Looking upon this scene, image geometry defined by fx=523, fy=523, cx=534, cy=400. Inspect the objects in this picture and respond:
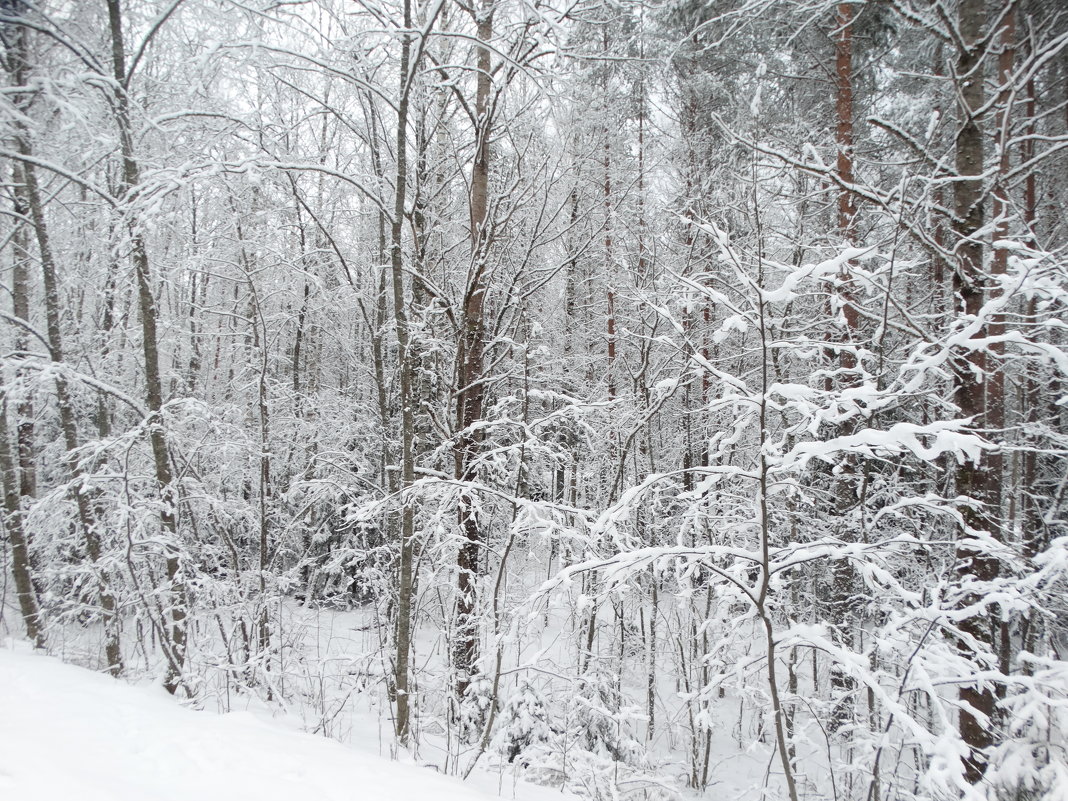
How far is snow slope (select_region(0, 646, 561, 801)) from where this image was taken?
2156mm

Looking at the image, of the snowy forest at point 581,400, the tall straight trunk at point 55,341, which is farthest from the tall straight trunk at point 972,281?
the tall straight trunk at point 55,341

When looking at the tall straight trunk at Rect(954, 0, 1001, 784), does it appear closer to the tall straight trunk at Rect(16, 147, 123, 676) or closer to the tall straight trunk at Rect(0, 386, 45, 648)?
the tall straight trunk at Rect(16, 147, 123, 676)

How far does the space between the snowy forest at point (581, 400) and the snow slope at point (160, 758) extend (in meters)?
0.97

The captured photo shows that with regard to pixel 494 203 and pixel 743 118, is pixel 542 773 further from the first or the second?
pixel 743 118

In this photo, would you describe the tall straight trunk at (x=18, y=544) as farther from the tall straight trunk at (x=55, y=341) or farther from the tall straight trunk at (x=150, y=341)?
the tall straight trunk at (x=150, y=341)

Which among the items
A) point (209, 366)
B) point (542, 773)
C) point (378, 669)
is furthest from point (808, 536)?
point (209, 366)

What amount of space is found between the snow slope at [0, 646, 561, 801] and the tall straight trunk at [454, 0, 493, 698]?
6.65 feet

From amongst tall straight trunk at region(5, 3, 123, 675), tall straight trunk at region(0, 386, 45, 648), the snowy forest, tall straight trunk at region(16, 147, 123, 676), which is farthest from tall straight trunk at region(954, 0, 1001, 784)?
tall straight trunk at region(0, 386, 45, 648)

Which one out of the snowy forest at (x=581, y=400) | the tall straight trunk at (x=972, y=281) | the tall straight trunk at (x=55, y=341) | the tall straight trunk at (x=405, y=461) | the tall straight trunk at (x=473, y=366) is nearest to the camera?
the snowy forest at (x=581, y=400)

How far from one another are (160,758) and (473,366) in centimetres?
397

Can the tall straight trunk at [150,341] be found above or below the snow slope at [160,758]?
above

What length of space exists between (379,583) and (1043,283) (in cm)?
688

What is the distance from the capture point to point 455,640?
535 centimetres

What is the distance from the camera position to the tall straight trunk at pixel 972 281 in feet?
9.89
